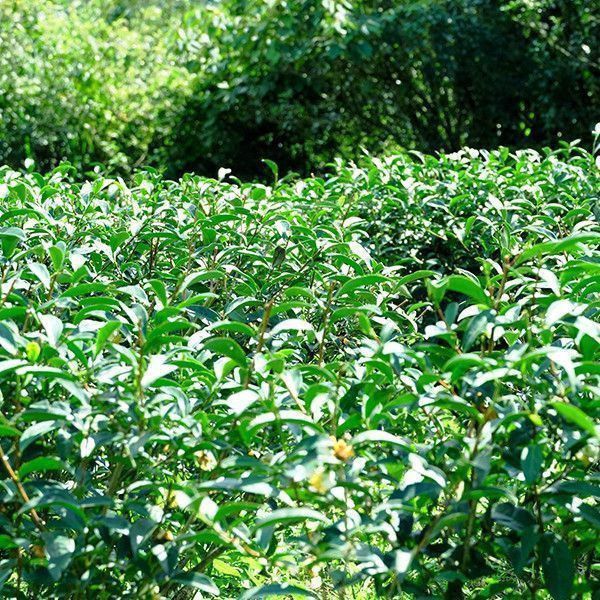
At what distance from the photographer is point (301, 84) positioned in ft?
30.5

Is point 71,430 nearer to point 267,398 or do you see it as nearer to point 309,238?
point 267,398

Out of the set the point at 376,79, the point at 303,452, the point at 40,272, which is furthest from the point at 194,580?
the point at 376,79

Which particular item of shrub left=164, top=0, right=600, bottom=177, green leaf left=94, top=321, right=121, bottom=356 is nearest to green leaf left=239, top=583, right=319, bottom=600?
green leaf left=94, top=321, right=121, bottom=356

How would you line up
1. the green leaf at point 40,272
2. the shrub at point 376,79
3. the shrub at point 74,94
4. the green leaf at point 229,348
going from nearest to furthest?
the green leaf at point 229,348 → the green leaf at point 40,272 → the shrub at point 376,79 → the shrub at point 74,94

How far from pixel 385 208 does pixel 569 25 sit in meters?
5.81

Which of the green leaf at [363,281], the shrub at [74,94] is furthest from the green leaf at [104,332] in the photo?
the shrub at [74,94]

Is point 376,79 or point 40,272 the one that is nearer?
point 40,272

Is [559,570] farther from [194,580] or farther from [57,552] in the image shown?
[57,552]

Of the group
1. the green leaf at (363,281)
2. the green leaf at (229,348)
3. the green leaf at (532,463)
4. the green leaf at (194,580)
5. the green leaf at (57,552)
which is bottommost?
the green leaf at (194,580)

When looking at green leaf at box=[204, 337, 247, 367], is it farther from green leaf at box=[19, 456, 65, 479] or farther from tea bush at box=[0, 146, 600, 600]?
green leaf at box=[19, 456, 65, 479]

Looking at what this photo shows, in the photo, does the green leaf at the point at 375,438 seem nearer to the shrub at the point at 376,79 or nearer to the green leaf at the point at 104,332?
the green leaf at the point at 104,332

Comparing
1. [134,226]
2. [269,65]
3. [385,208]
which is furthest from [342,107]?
[134,226]

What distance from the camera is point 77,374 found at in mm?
1587

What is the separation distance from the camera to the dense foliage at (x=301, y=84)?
8.76 m
